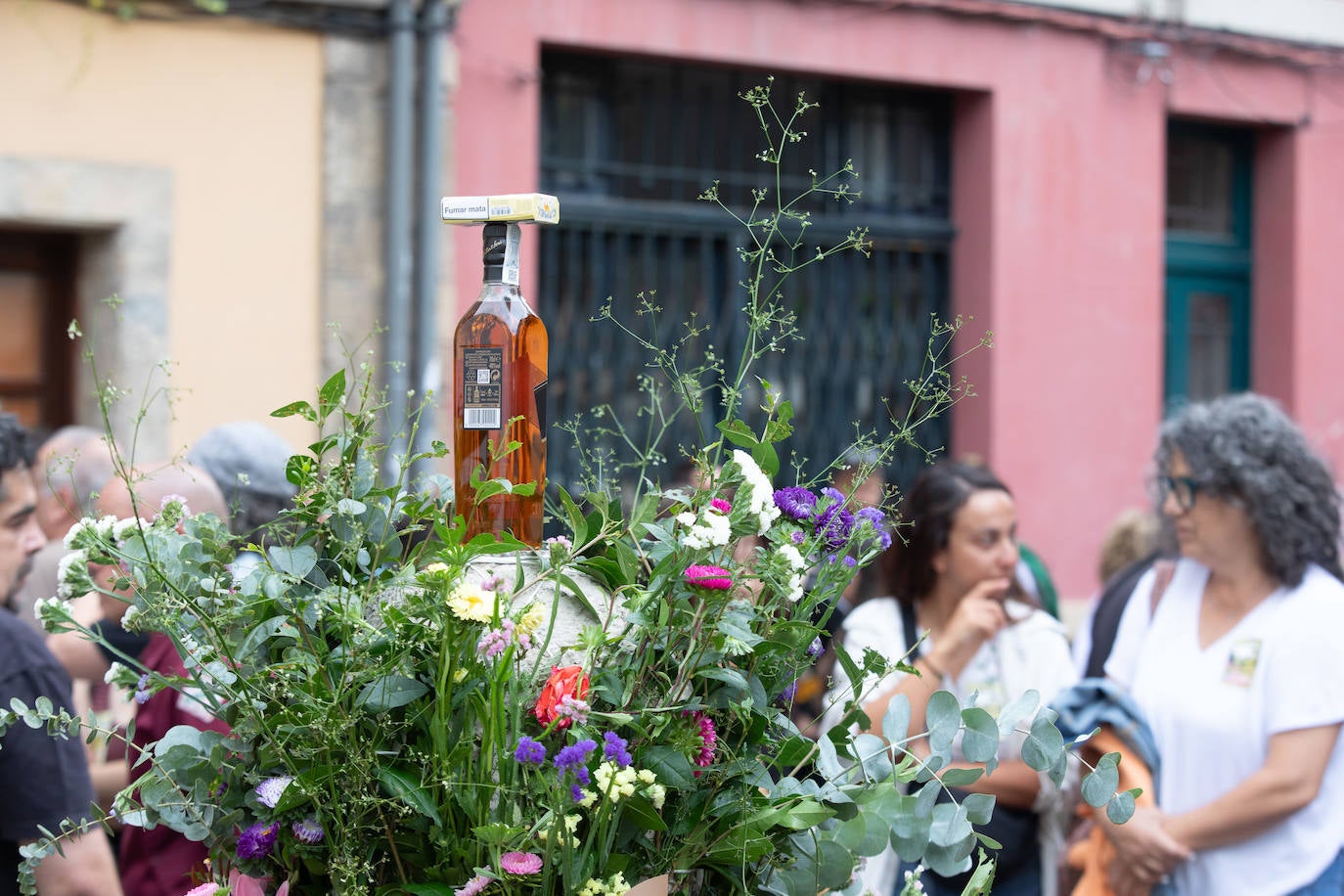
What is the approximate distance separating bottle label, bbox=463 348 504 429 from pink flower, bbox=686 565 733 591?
11.9 inches

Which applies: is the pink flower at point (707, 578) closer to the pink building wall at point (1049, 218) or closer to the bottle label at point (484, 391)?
the bottle label at point (484, 391)

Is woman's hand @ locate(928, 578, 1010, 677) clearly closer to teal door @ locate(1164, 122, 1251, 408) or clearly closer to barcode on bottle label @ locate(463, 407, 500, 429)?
barcode on bottle label @ locate(463, 407, 500, 429)

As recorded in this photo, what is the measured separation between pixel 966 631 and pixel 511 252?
1898 mm

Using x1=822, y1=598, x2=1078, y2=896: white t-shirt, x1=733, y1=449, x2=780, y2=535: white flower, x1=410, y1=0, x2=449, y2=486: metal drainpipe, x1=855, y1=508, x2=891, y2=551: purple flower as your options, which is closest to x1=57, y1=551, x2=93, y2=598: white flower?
x1=733, y1=449, x2=780, y2=535: white flower

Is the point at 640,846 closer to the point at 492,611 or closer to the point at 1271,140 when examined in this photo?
the point at 492,611

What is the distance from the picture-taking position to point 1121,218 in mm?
6965

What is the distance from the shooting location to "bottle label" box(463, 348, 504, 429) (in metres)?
1.51

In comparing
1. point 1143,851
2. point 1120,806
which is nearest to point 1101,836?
point 1143,851

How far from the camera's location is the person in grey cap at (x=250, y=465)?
3.00m

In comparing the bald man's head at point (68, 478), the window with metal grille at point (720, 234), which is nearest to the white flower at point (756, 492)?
the bald man's head at point (68, 478)

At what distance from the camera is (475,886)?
4.10 feet

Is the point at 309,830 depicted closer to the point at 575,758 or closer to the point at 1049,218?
the point at 575,758

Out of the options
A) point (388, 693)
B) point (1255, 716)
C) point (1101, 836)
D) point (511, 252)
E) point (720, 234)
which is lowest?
point (1101, 836)

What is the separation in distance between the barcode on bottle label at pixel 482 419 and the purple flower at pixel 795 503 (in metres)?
0.30
